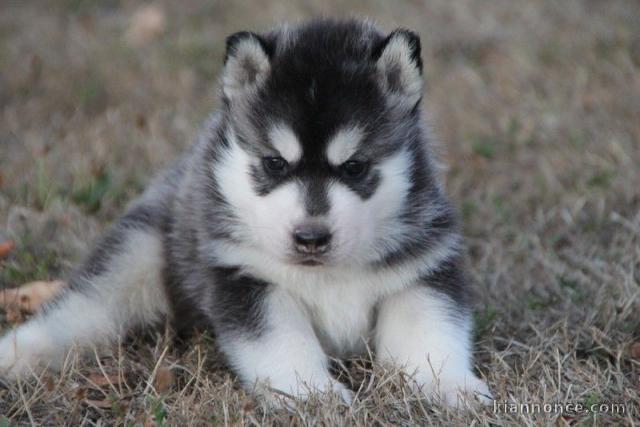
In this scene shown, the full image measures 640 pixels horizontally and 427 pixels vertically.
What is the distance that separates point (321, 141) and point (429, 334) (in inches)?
41.2

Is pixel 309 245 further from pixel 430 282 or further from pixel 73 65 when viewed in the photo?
pixel 73 65

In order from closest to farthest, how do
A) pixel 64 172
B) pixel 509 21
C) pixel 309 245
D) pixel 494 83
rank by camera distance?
pixel 309 245 < pixel 64 172 < pixel 494 83 < pixel 509 21

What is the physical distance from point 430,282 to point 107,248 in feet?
5.68

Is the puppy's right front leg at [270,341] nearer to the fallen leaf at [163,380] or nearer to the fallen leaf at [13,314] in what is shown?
the fallen leaf at [163,380]

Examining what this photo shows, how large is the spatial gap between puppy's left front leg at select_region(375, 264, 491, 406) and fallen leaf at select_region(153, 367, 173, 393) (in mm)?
994

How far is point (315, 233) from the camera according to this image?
3.84 m

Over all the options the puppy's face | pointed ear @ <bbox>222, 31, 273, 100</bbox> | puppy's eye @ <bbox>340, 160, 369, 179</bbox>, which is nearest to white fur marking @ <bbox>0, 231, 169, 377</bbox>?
the puppy's face

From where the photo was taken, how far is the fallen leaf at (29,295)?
16.2 ft

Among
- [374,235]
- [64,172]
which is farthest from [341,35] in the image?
[64,172]

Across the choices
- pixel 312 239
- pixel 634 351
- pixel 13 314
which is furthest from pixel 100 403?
pixel 634 351

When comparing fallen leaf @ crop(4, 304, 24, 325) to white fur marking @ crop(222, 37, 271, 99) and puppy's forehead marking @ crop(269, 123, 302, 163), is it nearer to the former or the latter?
white fur marking @ crop(222, 37, 271, 99)

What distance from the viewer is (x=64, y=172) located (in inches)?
258

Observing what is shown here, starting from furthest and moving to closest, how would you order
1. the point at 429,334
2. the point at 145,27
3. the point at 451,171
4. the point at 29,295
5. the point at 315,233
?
1. the point at 145,27
2. the point at 451,171
3. the point at 29,295
4. the point at 429,334
5. the point at 315,233

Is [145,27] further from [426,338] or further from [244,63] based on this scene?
[426,338]
